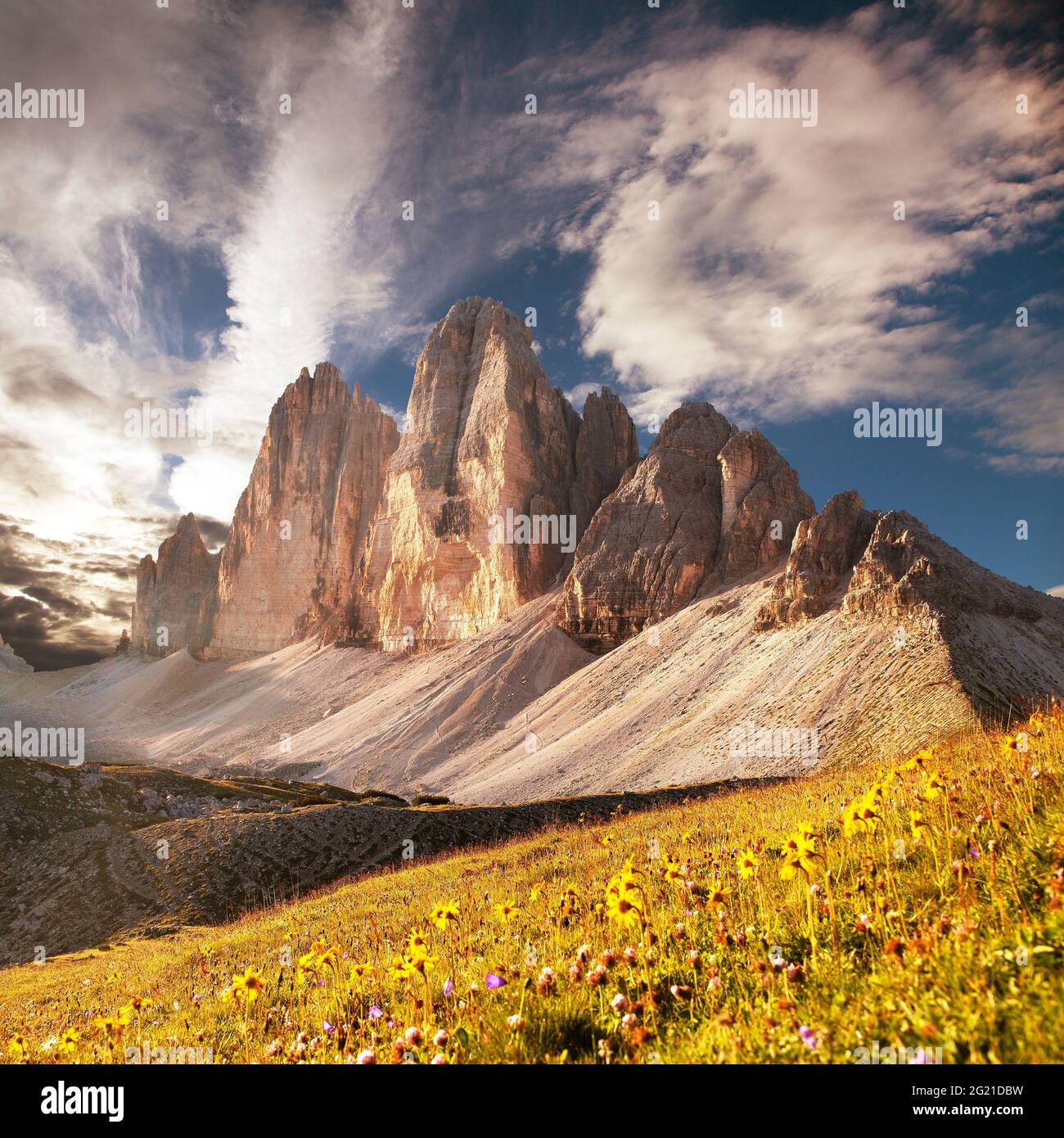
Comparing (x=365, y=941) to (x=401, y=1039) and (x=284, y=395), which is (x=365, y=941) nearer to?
(x=401, y=1039)

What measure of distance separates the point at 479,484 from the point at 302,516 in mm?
52000

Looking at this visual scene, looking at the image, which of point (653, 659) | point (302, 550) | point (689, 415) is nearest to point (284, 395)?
point (302, 550)

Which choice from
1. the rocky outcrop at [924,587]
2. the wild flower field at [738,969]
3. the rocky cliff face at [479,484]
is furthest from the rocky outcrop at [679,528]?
the wild flower field at [738,969]

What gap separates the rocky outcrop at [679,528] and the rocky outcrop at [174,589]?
404 ft

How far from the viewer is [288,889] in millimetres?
19062

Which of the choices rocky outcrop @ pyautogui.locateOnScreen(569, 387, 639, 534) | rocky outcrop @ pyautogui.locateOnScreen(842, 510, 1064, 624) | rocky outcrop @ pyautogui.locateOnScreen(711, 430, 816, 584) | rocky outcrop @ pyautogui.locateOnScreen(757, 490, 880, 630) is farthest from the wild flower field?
rocky outcrop @ pyautogui.locateOnScreen(569, 387, 639, 534)

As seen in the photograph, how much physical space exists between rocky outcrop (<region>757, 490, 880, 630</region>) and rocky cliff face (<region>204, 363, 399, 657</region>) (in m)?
86.3

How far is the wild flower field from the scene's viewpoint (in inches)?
113

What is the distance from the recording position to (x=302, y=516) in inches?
5231

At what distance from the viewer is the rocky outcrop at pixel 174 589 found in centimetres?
16788

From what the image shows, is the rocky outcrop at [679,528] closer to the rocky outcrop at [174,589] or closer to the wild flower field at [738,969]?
the wild flower field at [738,969]

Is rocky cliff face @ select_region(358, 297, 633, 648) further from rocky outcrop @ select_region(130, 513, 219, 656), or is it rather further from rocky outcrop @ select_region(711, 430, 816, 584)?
rocky outcrop @ select_region(130, 513, 219, 656)

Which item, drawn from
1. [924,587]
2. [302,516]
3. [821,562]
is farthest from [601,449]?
[924,587]
